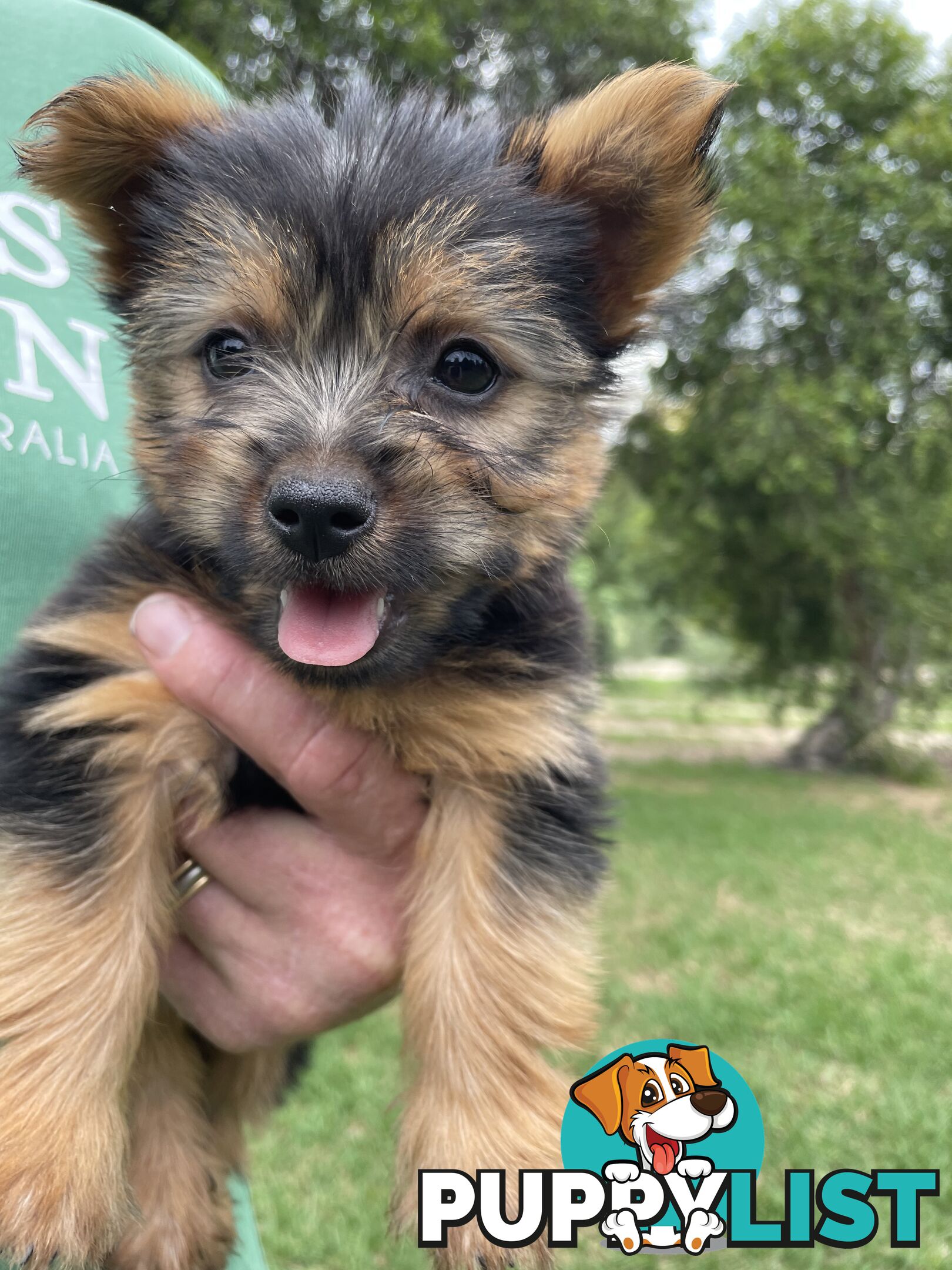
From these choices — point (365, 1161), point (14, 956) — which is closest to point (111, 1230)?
point (14, 956)

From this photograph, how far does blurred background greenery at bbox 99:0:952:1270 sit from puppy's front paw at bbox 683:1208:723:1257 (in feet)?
4.94

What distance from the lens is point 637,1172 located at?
7.00 ft

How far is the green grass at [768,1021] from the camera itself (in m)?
4.51

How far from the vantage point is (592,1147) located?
83.5 inches

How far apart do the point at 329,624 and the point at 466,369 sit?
0.62 meters

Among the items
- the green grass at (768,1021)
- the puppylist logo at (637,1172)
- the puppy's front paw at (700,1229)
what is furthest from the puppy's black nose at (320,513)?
the puppy's front paw at (700,1229)

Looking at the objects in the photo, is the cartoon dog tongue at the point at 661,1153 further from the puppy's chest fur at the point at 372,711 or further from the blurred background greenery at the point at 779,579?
the blurred background greenery at the point at 779,579

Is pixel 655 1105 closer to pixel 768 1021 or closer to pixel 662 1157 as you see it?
pixel 662 1157

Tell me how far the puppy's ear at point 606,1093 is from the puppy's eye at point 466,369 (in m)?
1.56

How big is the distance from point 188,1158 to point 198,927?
53cm

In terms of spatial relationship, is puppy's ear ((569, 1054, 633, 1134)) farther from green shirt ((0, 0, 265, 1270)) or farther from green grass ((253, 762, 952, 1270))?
green shirt ((0, 0, 265, 1270))

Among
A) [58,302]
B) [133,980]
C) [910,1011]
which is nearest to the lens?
[133,980]

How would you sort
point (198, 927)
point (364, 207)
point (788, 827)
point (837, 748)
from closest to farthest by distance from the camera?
point (364, 207)
point (198, 927)
point (788, 827)
point (837, 748)

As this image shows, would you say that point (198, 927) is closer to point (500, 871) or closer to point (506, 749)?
point (500, 871)
